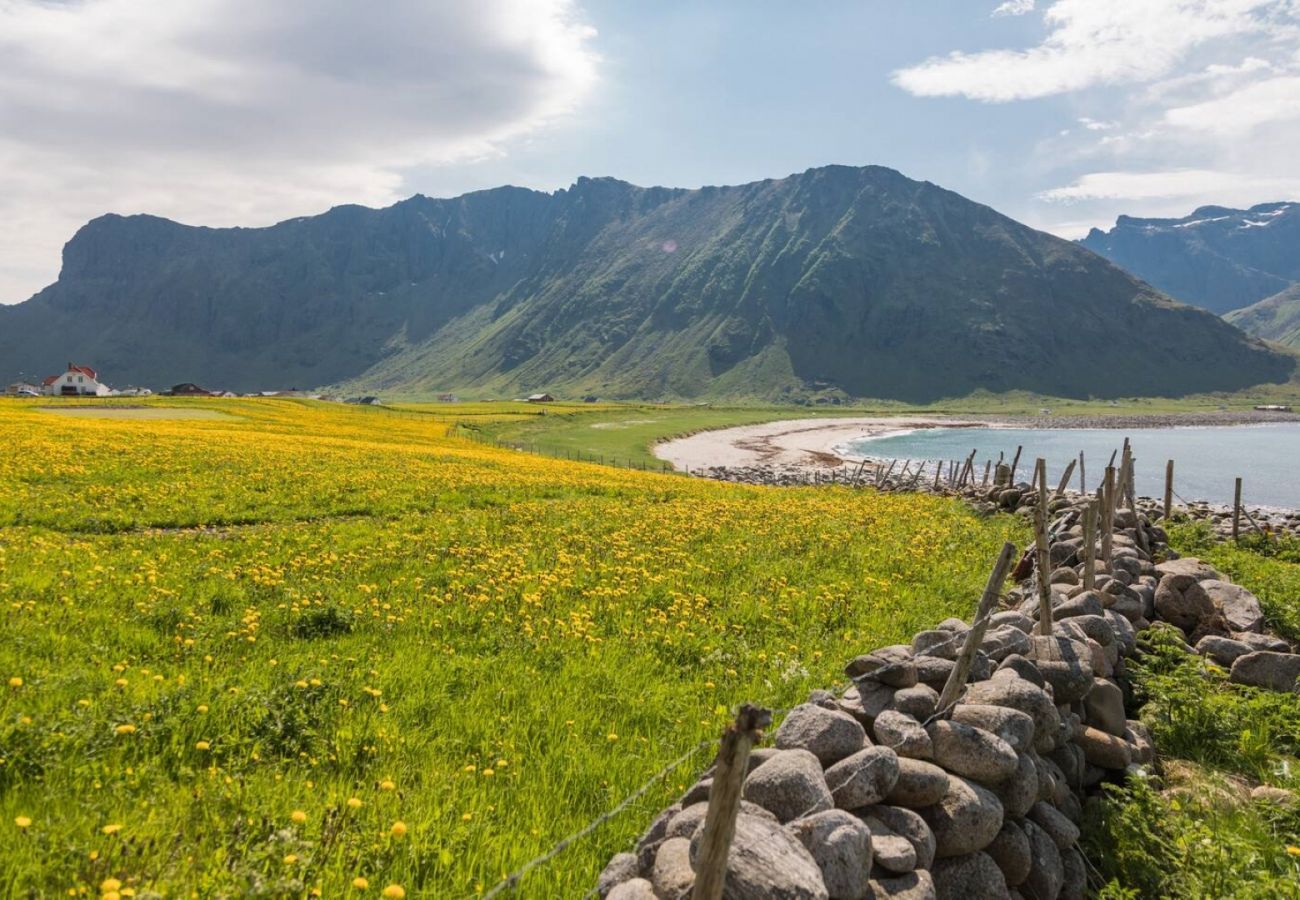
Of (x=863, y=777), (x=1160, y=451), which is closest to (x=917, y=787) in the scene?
(x=863, y=777)

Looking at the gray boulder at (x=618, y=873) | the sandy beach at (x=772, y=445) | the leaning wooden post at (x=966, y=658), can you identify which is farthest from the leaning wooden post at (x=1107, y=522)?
the sandy beach at (x=772, y=445)

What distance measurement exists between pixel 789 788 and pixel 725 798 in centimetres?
212

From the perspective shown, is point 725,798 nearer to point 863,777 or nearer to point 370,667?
point 863,777

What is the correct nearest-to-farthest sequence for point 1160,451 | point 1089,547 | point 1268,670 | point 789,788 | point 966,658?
point 789,788 < point 966,658 < point 1268,670 < point 1089,547 < point 1160,451

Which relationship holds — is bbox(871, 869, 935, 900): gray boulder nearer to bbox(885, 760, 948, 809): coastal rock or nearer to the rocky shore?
the rocky shore

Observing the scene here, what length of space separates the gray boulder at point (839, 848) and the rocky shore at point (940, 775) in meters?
0.01

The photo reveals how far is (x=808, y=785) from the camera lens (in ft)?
18.1

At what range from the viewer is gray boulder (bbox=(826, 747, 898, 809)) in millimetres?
5824

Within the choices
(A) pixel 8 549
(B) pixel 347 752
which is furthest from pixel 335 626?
(A) pixel 8 549

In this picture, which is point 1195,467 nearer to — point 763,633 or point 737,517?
point 737,517

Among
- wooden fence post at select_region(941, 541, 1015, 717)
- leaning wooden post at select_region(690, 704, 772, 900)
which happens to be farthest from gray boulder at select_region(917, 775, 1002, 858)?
leaning wooden post at select_region(690, 704, 772, 900)

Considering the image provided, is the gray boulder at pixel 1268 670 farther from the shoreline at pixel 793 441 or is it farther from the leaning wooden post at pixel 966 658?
the shoreline at pixel 793 441

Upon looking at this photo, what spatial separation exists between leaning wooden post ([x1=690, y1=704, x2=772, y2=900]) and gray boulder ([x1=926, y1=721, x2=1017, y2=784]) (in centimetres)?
405

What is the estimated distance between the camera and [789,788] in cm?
553
